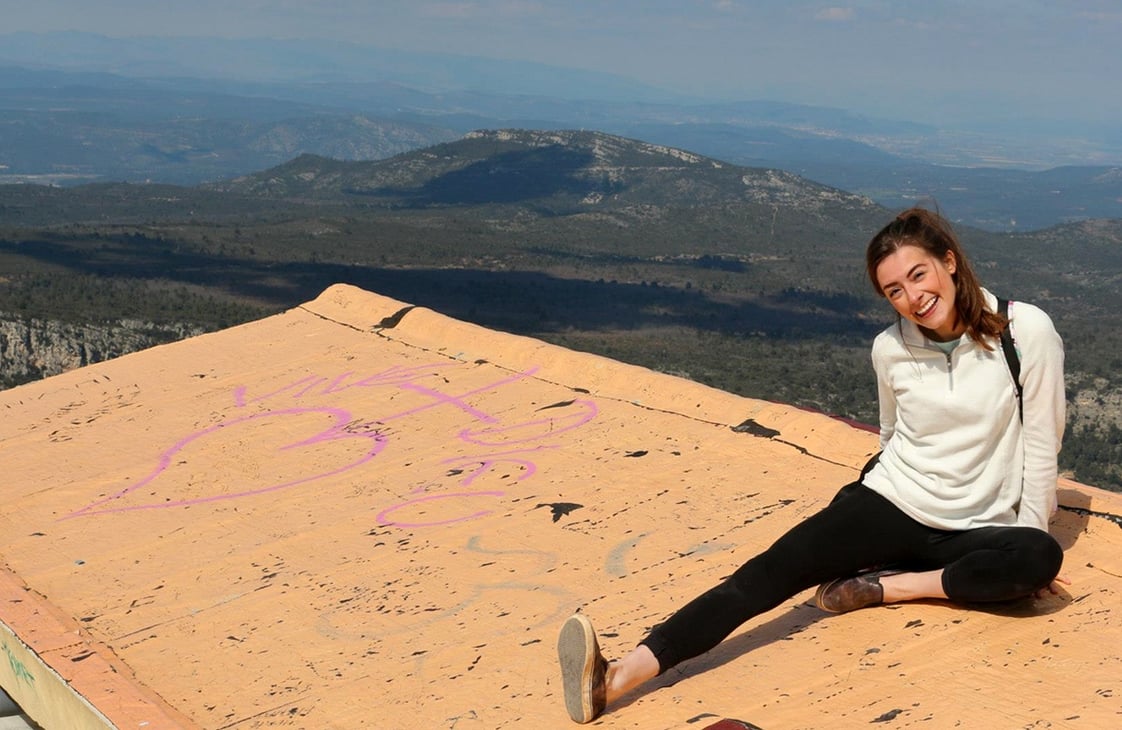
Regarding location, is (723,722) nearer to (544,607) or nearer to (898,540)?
(898,540)

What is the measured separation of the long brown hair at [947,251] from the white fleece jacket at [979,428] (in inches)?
2.5

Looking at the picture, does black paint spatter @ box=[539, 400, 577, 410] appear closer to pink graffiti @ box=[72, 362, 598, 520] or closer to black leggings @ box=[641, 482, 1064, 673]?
pink graffiti @ box=[72, 362, 598, 520]

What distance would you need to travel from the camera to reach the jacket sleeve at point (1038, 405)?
3689 millimetres

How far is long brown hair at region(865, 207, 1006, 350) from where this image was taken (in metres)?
3.73

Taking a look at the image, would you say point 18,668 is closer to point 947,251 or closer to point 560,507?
point 560,507

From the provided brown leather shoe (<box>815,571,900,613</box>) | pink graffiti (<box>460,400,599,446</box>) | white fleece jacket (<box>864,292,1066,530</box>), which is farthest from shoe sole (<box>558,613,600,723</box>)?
pink graffiti (<box>460,400,599,446</box>)

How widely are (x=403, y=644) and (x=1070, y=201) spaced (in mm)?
203241

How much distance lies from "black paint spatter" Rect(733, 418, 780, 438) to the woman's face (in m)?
2.35

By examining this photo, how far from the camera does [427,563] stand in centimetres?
516

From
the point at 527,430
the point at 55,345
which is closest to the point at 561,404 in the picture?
the point at 527,430

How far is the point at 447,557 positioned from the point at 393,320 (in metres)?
4.33

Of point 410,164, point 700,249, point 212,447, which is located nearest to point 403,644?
point 212,447

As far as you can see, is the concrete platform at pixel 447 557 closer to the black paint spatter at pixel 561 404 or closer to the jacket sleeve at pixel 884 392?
the black paint spatter at pixel 561 404

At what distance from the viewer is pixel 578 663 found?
3512 mm
